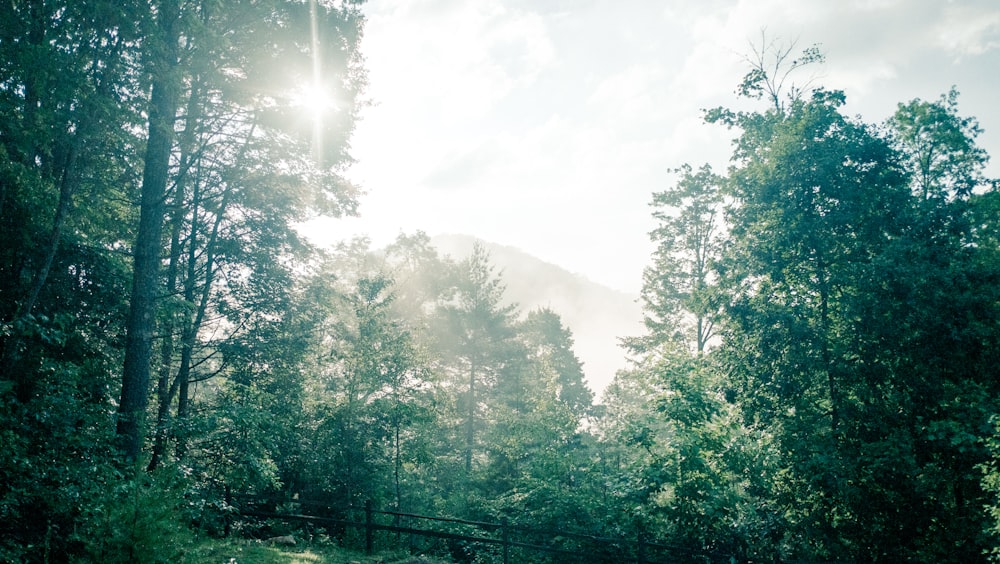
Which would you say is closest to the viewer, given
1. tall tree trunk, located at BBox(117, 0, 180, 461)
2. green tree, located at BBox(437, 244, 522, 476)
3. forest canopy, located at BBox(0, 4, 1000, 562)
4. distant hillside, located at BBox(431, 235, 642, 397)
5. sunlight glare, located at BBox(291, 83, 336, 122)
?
forest canopy, located at BBox(0, 4, 1000, 562)

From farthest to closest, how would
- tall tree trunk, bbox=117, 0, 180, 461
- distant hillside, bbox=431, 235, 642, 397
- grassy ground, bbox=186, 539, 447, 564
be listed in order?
distant hillside, bbox=431, 235, 642, 397
grassy ground, bbox=186, 539, 447, 564
tall tree trunk, bbox=117, 0, 180, 461

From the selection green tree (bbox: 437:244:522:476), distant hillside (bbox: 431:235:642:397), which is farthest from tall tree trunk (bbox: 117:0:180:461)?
distant hillside (bbox: 431:235:642:397)

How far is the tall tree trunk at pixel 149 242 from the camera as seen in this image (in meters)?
8.70

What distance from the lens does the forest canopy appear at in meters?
7.77

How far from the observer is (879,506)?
10859 millimetres

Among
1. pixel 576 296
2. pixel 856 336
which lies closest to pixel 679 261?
pixel 856 336

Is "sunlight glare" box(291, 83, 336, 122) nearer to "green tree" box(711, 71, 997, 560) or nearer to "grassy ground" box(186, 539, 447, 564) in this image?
"grassy ground" box(186, 539, 447, 564)

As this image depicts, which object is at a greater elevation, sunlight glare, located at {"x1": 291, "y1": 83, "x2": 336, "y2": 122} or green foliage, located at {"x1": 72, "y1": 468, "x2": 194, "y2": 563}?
sunlight glare, located at {"x1": 291, "y1": 83, "x2": 336, "y2": 122}

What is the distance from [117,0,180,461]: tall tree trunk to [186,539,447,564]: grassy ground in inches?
115

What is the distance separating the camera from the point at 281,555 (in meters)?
11.0

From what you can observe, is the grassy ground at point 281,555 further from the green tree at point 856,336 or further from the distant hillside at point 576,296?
the distant hillside at point 576,296

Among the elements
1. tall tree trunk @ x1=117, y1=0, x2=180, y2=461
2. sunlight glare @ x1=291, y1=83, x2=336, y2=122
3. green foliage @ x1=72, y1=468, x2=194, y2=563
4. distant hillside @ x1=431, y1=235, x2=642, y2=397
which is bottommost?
green foliage @ x1=72, y1=468, x2=194, y2=563

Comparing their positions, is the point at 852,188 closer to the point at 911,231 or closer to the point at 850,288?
the point at 911,231

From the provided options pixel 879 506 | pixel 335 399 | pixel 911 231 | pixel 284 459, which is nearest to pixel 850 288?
pixel 911 231
